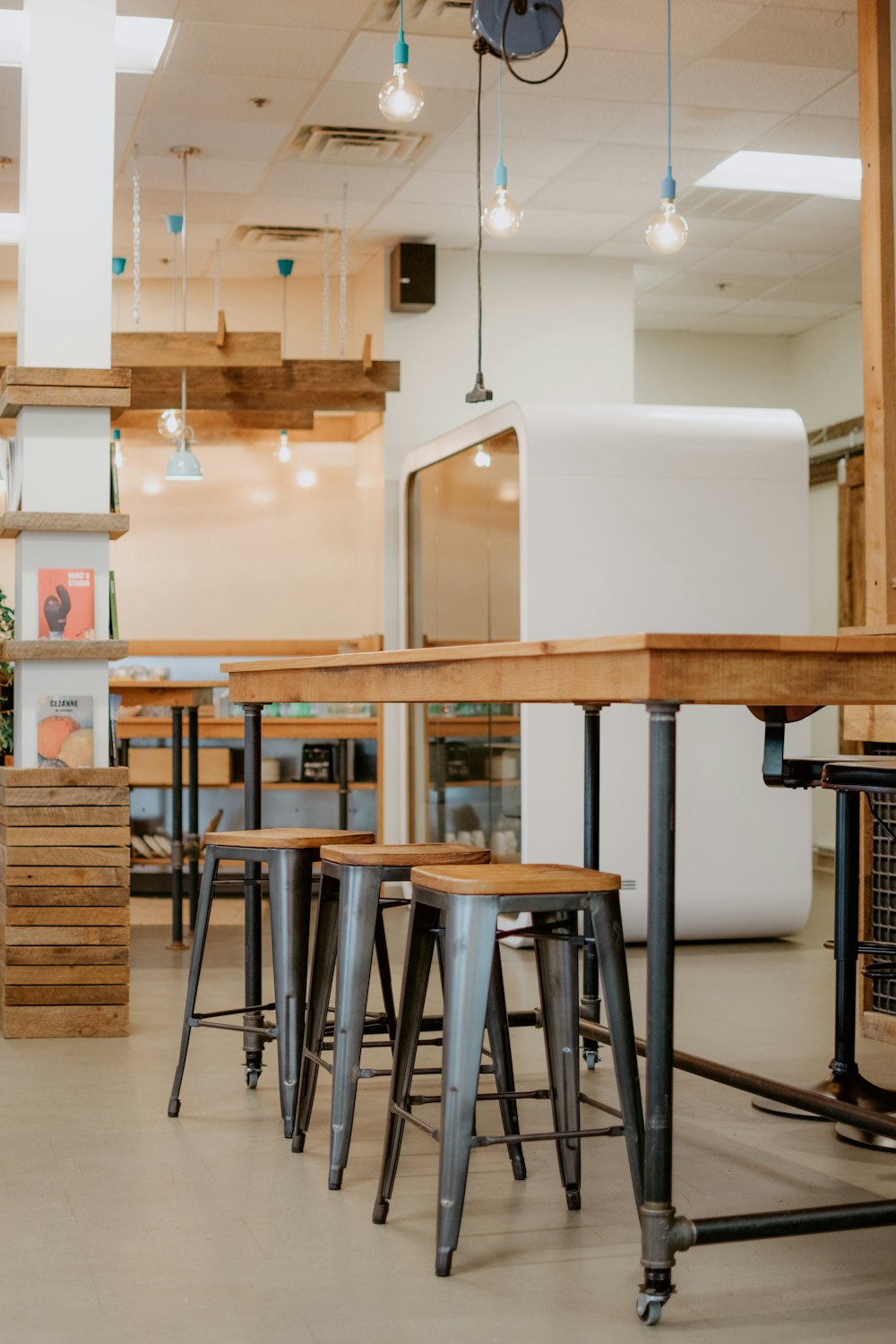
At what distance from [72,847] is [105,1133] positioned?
131cm

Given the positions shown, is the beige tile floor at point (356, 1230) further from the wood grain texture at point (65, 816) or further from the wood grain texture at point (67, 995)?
the wood grain texture at point (65, 816)

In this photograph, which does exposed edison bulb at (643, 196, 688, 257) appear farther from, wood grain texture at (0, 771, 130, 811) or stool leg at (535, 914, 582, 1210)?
stool leg at (535, 914, 582, 1210)

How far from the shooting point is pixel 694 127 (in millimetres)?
6875

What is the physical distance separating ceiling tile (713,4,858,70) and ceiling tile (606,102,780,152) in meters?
0.56

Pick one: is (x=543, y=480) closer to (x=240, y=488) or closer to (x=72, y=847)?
(x=72, y=847)

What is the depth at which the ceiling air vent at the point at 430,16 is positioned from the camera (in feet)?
18.3

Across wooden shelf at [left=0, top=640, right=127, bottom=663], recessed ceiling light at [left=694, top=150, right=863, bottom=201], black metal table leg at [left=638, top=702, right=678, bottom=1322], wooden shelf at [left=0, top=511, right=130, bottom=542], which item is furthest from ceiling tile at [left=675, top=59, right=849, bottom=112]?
black metal table leg at [left=638, top=702, right=678, bottom=1322]

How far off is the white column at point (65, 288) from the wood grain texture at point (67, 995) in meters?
0.68

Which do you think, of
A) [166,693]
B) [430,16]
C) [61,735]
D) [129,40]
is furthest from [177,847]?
[430,16]

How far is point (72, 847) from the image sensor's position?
469 cm

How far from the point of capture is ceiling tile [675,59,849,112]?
623cm

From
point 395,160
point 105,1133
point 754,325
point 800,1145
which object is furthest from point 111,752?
point 754,325

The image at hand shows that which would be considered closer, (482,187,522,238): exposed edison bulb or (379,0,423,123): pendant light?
(379,0,423,123): pendant light

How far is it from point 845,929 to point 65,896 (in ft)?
7.62
